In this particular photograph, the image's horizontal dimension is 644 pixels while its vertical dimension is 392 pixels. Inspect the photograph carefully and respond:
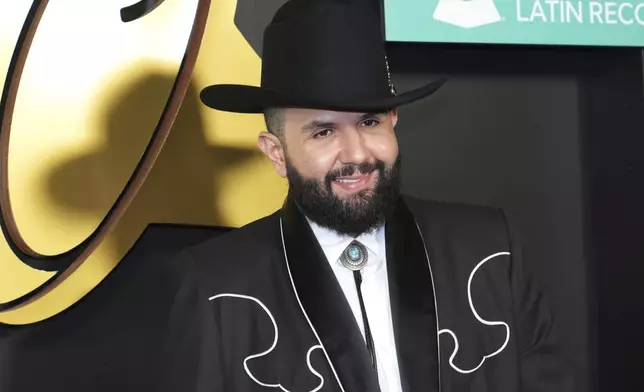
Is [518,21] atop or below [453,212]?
atop

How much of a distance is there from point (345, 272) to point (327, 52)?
349 millimetres

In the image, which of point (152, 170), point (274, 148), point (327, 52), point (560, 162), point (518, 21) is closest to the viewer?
point (327, 52)

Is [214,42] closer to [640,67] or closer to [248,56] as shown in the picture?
[248,56]

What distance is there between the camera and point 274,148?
4.05 feet

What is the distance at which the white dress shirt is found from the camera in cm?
118

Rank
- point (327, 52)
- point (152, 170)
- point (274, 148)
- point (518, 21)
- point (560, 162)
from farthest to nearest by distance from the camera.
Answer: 1. point (560, 162)
2. point (518, 21)
3. point (152, 170)
4. point (274, 148)
5. point (327, 52)

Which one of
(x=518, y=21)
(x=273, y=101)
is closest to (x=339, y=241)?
(x=273, y=101)

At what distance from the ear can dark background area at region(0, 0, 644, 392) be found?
Result: 47cm

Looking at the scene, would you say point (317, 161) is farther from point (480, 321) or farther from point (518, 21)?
point (518, 21)

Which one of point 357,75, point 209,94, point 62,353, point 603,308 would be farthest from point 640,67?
point 62,353

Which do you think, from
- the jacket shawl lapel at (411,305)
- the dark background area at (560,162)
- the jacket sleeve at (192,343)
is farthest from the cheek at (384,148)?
the dark background area at (560,162)

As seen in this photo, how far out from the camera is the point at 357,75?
1143mm

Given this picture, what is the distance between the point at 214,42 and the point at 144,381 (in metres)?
0.68

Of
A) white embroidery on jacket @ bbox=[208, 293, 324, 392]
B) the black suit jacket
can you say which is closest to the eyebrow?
the black suit jacket
